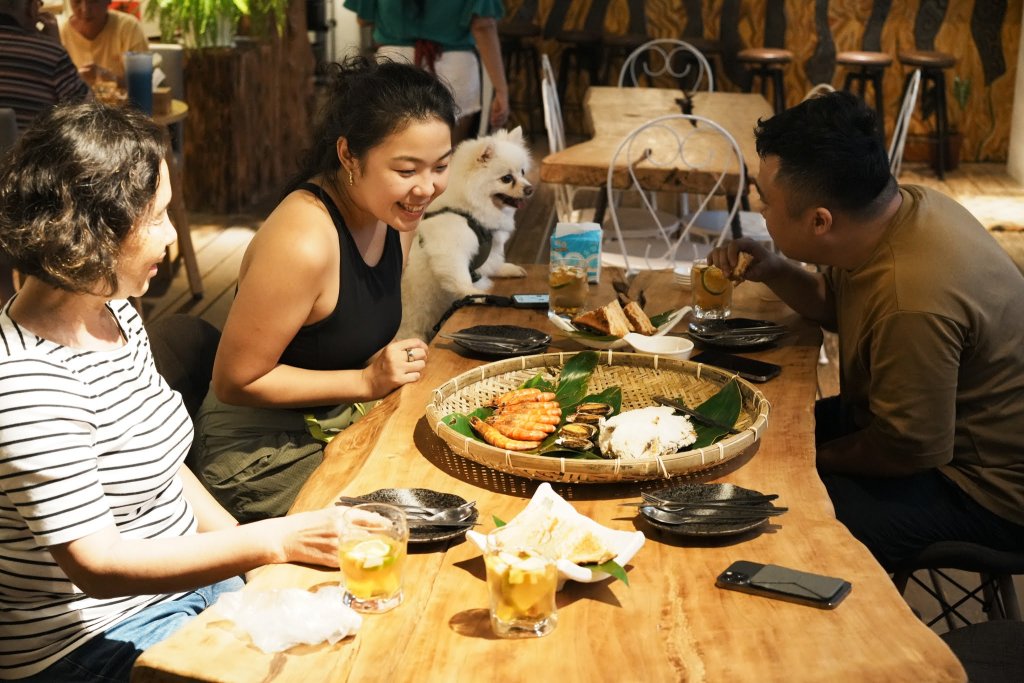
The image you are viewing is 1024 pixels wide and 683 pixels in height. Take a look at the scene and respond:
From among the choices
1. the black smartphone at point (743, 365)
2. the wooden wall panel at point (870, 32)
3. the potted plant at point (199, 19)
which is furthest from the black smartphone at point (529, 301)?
the wooden wall panel at point (870, 32)

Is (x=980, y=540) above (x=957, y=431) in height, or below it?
below

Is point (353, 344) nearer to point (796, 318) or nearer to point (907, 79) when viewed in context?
point (796, 318)

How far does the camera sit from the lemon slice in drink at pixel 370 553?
1.33 meters

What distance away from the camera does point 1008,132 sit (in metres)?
9.01

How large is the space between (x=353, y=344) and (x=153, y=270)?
0.75m

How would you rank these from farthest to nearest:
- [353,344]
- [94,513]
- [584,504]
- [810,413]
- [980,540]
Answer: [353,344] → [980,540] → [810,413] → [584,504] → [94,513]

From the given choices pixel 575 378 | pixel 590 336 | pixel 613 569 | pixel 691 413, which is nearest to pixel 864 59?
pixel 590 336

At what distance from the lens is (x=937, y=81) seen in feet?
28.0

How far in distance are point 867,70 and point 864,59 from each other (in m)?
0.40

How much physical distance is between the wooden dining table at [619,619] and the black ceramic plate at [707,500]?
2 centimetres

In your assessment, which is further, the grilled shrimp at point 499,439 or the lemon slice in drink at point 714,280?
the lemon slice in drink at point 714,280

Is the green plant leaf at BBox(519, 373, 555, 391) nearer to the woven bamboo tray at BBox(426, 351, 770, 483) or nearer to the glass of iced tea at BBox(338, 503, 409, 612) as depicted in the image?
the woven bamboo tray at BBox(426, 351, 770, 483)

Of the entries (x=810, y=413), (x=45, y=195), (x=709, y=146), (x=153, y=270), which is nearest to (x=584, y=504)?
(x=810, y=413)

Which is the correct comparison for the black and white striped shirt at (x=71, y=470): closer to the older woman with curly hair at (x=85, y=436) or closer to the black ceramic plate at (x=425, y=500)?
the older woman with curly hair at (x=85, y=436)
